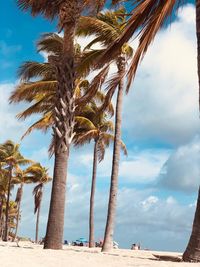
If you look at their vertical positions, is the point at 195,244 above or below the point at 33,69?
below

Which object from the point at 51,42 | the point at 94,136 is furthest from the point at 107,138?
the point at 51,42

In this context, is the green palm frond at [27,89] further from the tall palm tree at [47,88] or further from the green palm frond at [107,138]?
the green palm frond at [107,138]

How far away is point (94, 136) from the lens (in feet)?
100

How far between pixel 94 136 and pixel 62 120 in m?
16.3

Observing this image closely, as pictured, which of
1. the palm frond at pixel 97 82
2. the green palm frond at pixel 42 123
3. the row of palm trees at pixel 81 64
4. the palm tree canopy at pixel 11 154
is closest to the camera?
the row of palm trees at pixel 81 64

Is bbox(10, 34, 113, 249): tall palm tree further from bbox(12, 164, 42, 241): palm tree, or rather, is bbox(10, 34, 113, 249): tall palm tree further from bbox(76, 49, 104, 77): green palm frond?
bbox(12, 164, 42, 241): palm tree

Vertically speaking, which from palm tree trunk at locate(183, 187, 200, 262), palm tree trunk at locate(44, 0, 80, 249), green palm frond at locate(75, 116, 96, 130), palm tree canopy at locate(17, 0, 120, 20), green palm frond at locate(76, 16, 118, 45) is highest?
green palm frond at locate(76, 16, 118, 45)

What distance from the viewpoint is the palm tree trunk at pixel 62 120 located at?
1327 centimetres

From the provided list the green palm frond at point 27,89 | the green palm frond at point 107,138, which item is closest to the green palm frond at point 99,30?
the green palm frond at point 27,89

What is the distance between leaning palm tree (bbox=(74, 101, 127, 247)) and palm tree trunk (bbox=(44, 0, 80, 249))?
13641mm

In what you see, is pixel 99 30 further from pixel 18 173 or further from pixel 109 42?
pixel 18 173

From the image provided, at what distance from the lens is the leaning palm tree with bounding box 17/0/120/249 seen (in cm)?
1333

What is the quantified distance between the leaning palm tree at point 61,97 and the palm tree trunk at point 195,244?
4728 mm

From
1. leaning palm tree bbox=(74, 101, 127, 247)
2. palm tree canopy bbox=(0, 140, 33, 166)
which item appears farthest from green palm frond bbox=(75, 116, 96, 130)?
palm tree canopy bbox=(0, 140, 33, 166)
